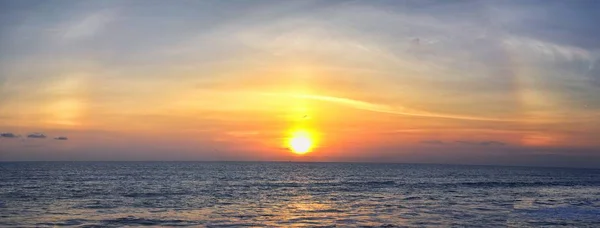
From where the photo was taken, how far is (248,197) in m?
71.2

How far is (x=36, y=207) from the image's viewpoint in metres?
55.1

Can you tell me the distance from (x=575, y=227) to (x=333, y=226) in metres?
19.7

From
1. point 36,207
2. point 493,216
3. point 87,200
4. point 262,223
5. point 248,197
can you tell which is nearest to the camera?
point 262,223

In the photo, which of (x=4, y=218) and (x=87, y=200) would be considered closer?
(x=4, y=218)

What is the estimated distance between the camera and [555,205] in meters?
63.9

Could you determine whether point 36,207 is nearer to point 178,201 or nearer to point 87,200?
point 87,200

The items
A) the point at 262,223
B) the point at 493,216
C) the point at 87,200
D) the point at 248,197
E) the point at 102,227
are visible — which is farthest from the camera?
the point at 248,197

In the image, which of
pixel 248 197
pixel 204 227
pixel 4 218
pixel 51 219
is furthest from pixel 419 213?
pixel 4 218

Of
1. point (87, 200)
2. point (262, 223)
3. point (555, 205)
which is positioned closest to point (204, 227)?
point (262, 223)

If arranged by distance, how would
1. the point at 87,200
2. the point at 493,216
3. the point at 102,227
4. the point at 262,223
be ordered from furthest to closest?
the point at 87,200 → the point at 493,216 → the point at 262,223 → the point at 102,227

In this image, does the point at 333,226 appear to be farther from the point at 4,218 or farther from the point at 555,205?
the point at 555,205

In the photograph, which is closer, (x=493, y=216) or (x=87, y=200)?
(x=493, y=216)

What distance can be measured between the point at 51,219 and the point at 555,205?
5432 cm

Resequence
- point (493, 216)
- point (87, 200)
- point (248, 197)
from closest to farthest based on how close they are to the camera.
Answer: point (493, 216) → point (87, 200) → point (248, 197)
